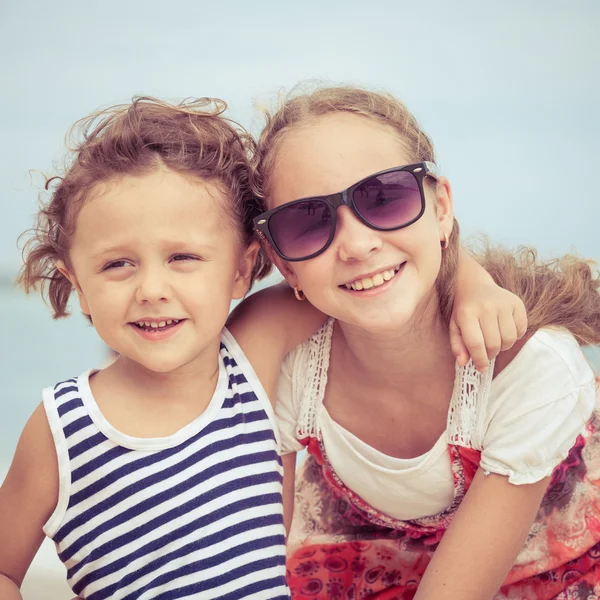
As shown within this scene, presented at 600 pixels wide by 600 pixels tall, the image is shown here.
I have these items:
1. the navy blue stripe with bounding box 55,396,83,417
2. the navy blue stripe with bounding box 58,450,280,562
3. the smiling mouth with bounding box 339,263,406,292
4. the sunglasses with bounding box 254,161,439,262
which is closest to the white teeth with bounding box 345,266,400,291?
the smiling mouth with bounding box 339,263,406,292

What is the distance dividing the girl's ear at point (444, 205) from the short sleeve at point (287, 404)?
0.51 m

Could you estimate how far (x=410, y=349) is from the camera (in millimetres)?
2104

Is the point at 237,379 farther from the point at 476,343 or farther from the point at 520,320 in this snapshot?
the point at 520,320

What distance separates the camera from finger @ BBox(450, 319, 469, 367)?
196 centimetres

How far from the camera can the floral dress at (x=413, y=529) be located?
2.06 meters

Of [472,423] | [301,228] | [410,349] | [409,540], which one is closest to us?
[301,228]

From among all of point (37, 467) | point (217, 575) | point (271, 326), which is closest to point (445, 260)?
point (271, 326)

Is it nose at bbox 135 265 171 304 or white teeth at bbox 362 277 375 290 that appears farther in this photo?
white teeth at bbox 362 277 375 290

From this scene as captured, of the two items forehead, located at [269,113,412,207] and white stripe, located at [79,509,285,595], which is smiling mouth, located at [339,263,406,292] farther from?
white stripe, located at [79,509,285,595]

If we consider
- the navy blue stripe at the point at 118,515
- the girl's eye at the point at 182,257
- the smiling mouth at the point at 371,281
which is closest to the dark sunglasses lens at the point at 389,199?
the smiling mouth at the point at 371,281

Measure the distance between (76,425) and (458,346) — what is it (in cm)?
87

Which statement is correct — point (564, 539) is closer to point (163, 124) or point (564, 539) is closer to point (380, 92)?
point (380, 92)

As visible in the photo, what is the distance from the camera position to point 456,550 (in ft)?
6.19

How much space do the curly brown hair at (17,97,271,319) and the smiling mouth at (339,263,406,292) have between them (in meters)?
0.29
